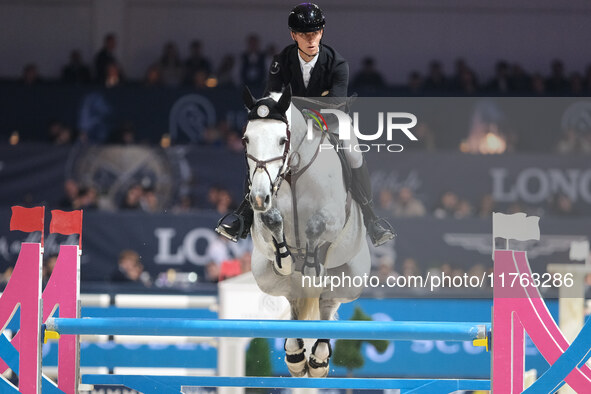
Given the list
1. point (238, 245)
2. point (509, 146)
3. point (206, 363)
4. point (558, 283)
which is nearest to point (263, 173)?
point (558, 283)

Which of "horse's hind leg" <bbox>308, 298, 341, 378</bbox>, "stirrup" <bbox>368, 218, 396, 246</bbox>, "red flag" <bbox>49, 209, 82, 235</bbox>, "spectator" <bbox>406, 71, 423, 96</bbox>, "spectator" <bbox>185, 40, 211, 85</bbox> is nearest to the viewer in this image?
"red flag" <bbox>49, 209, 82, 235</bbox>

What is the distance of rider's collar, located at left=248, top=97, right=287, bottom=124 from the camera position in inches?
151

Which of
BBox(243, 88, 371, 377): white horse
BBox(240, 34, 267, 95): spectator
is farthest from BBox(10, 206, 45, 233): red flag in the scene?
BBox(240, 34, 267, 95): spectator

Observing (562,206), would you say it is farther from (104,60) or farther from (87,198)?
(104,60)

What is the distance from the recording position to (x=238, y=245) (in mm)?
8117

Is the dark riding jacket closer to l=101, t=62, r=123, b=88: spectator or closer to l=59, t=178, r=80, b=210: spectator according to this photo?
l=59, t=178, r=80, b=210: spectator

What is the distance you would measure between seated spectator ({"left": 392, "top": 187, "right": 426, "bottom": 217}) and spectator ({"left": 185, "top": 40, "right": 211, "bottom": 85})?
633 centimetres

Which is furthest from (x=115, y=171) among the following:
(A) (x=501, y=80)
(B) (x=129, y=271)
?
(A) (x=501, y=80)

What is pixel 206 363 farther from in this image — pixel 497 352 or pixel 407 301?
pixel 497 352

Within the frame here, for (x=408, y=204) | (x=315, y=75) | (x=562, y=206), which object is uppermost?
(x=315, y=75)

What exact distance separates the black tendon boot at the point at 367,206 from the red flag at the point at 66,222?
129 centimetres

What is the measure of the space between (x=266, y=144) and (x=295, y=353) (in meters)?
1.20

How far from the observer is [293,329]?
373 centimetres

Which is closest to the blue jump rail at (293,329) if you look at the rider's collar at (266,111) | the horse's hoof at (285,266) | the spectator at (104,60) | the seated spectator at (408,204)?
the horse's hoof at (285,266)
